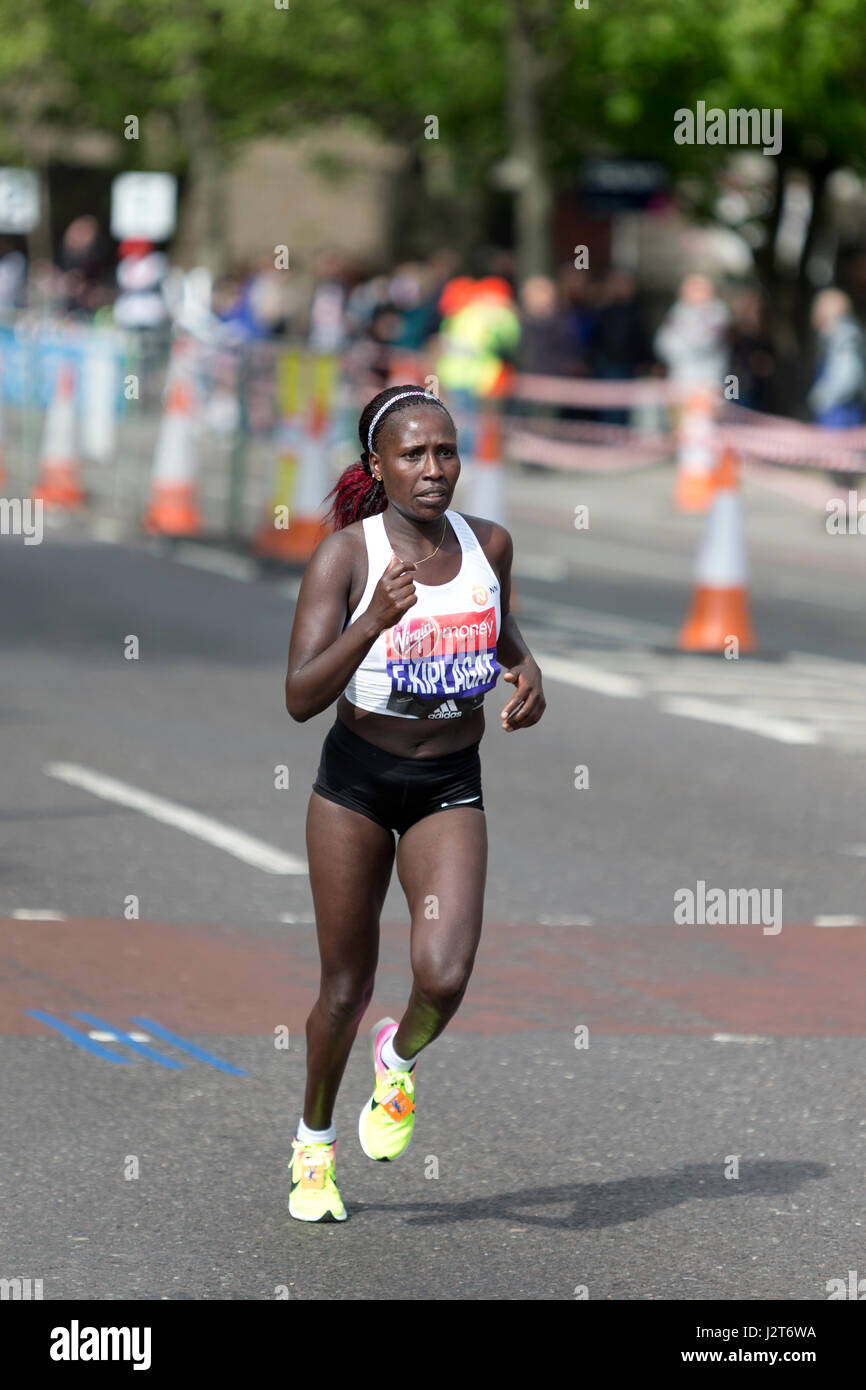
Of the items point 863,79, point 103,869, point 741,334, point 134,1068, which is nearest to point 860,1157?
point 134,1068

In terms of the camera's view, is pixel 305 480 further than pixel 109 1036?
Yes

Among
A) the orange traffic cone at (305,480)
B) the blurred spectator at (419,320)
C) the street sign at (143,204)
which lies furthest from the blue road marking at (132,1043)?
the street sign at (143,204)

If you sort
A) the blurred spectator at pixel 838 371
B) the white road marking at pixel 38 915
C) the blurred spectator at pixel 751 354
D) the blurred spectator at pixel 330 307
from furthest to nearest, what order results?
the blurred spectator at pixel 330 307 < the blurred spectator at pixel 751 354 < the blurred spectator at pixel 838 371 < the white road marking at pixel 38 915

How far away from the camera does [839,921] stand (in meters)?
8.18

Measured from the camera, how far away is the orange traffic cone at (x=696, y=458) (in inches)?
902

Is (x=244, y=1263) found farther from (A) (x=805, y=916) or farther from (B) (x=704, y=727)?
(B) (x=704, y=727)

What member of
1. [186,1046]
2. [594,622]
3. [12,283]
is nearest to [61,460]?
[594,622]

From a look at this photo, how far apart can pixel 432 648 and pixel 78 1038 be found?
86.1 inches

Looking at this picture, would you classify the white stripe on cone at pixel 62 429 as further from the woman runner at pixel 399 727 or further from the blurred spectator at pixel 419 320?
the woman runner at pixel 399 727

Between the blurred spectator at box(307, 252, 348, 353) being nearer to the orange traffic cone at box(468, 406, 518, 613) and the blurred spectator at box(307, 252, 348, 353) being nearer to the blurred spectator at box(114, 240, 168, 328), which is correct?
the blurred spectator at box(114, 240, 168, 328)

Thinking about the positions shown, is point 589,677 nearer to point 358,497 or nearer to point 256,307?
point 358,497

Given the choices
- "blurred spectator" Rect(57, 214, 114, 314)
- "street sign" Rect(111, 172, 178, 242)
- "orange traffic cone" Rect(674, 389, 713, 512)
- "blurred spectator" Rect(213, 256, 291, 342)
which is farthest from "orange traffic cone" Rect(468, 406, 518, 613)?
"blurred spectator" Rect(57, 214, 114, 314)

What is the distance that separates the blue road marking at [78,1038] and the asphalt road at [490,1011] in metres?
0.03

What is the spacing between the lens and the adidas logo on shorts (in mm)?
5074
